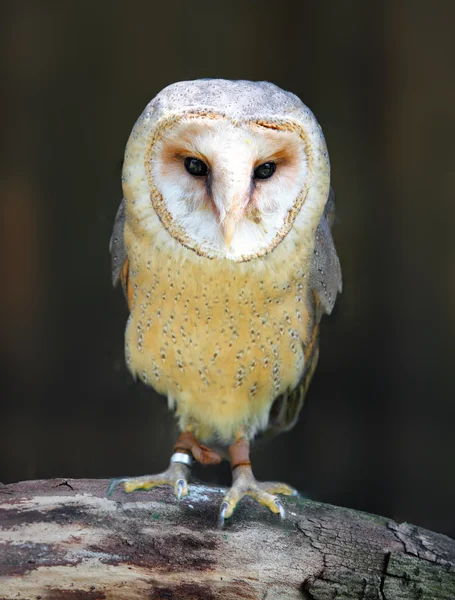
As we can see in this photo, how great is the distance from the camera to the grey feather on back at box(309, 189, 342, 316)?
190 cm

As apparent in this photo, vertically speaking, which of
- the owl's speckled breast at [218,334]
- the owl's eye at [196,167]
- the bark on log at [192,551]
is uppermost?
the owl's eye at [196,167]

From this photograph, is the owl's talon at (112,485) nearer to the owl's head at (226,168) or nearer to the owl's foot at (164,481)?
the owl's foot at (164,481)

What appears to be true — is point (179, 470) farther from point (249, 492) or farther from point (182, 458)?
point (249, 492)

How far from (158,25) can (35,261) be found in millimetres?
987

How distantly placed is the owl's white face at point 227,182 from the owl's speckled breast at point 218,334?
77 millimetres


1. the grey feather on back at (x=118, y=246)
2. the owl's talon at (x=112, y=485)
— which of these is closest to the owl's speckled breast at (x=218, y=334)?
the grey feather on back at (x=118, y=246)

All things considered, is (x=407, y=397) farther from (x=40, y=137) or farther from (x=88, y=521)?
(x=88, y=521)

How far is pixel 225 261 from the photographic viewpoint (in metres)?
1.72

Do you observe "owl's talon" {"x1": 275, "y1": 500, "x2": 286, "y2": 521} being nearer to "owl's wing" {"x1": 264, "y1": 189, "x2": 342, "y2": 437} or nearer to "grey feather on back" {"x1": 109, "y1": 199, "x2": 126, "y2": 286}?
"owl's wing" {"x1": 264, "y1": 189, "x2": 342, "y2": 437}

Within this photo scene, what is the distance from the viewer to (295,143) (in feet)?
5.38

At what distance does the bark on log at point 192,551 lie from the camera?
1.51m

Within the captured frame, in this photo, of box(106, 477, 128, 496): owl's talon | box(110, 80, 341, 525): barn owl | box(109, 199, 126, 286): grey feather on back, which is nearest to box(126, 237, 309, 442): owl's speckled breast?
box(110, 80, 341, 525): barn owl

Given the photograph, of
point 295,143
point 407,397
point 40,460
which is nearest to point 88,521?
point 295,143

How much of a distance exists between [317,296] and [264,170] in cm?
43
